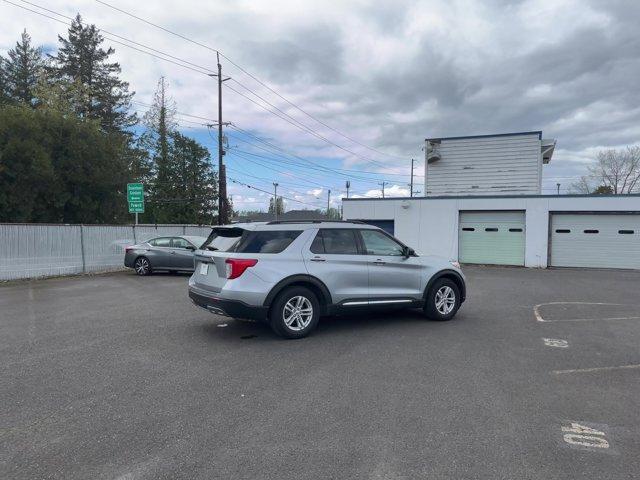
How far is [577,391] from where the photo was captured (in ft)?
15.6

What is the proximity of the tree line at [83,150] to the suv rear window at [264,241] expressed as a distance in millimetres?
20022

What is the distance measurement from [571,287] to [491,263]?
7.73 m

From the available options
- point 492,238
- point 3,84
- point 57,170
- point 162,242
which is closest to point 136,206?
point 162,242

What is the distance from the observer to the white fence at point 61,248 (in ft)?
49.2

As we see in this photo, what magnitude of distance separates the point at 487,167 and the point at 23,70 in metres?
39.0

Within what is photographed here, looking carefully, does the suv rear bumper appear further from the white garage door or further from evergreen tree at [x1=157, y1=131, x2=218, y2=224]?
evergreen tree at [x1=157, y1=131, x2=218, y2=224]

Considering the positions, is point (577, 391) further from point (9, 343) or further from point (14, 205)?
point (14, 205)

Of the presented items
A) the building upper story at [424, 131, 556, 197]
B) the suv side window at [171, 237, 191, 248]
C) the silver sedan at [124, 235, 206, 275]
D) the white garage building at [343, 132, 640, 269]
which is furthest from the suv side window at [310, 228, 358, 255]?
the building upper story at [424, 131, 556, 197]

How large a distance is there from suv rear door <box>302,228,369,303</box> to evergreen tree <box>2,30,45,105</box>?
3864 cm

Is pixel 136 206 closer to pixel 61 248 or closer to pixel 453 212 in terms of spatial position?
pixel 61 248

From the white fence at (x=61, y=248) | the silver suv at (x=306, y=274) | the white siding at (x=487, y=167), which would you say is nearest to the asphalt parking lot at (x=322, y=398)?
the silver suv at (x=306, y=274)

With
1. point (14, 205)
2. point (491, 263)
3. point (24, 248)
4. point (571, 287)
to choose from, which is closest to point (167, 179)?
point (14, 205)

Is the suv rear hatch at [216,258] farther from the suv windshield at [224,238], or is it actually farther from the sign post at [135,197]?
the sign post at [135,197]

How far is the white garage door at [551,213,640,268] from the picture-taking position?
19031mm
